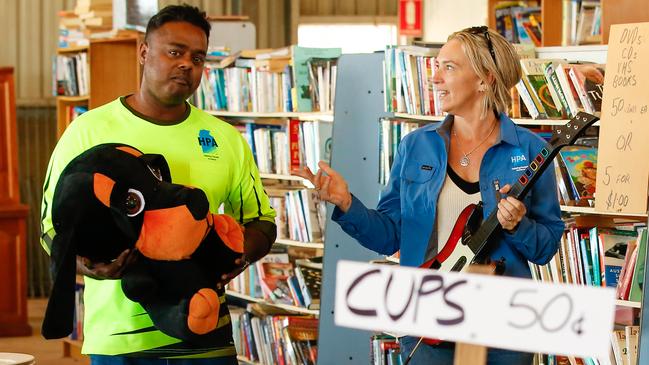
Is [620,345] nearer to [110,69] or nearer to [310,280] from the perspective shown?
[310,280]

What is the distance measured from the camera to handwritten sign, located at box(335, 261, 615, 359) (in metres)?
1.71

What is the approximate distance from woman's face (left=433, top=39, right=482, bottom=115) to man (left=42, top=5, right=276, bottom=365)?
1.80ft

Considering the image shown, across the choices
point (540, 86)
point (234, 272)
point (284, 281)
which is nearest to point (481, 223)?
point (234, 272)

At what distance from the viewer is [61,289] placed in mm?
2639

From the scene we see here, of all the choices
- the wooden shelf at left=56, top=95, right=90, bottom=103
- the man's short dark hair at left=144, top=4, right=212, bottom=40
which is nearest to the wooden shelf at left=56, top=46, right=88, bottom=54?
the wooden shelf at left=56, top=95, right=90, bottom=103

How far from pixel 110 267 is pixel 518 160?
41.5 inches

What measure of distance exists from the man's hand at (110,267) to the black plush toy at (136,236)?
16mm

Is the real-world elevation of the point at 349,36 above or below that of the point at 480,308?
above

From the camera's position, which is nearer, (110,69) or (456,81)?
(456,81)

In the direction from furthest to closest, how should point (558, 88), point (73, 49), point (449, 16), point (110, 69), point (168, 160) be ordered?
point (449, 16), point (73, 49), point (110, 69), point (558, 88), point (168, 160)

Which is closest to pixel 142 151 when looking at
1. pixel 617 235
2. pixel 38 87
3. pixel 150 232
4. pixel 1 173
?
pixel 150 232

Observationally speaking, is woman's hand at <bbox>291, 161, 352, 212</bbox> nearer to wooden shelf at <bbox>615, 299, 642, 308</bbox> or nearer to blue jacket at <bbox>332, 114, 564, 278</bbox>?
blue jacket at <bbox>332, 114, 564, 278</bbox>

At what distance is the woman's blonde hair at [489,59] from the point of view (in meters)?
2.92

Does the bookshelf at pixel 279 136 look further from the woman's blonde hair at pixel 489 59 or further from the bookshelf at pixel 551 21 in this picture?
the woman's blonde hair at pixel 489 59
